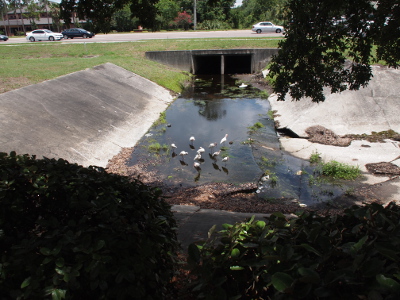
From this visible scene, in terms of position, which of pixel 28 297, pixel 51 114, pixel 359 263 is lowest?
pixel 51 114

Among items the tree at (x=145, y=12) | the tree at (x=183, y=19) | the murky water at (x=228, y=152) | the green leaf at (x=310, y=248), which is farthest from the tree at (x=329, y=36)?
the tree at (x=183, y=19)

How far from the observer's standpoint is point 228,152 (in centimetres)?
1427

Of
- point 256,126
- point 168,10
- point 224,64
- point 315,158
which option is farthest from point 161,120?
point 168,10

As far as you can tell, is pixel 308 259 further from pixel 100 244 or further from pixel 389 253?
pixel 100 244

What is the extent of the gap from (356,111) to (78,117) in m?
12.0

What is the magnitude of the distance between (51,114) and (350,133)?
39.0 feet

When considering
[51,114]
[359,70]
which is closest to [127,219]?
[359,70]

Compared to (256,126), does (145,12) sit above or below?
above

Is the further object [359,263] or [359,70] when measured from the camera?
[359,70]

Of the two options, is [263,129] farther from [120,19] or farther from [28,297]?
[120,19]

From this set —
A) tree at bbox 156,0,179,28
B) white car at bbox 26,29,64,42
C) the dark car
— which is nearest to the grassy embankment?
white car at bbox 26,29,64,42

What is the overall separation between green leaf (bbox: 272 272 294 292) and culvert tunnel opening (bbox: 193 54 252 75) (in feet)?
108

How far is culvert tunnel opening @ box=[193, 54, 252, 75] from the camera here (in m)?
34.7

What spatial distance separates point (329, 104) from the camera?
57.8 feet
